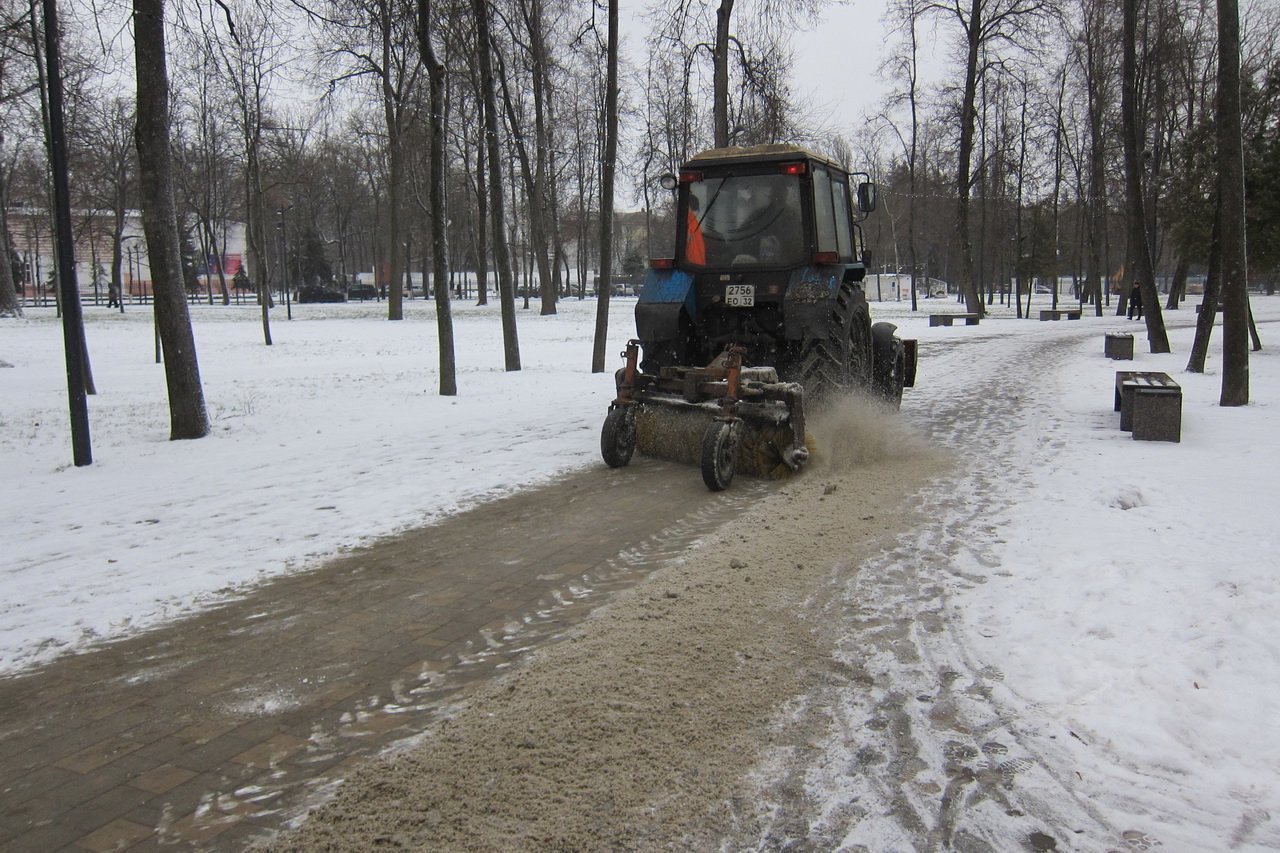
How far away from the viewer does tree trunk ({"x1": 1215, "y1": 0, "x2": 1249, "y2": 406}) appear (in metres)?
11.1

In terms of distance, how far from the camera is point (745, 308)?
30.5 ft

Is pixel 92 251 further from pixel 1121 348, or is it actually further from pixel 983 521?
pixel 983 521

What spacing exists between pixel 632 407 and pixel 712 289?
158cm

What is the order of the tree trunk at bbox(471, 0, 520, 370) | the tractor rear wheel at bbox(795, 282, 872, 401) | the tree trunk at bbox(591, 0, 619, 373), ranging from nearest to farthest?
the tractor rear wheel at bbox(795, 282, 872, 401) → the tree trunk at bbox(471, 0, 520, 370) → the tree trunk at bbox(591, 0, 619, 373)

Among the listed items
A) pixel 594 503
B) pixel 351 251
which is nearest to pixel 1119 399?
pixel 594 503

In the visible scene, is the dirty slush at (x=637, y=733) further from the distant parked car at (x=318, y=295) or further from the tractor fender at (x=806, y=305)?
the distant parked car at (x=318, y=295)

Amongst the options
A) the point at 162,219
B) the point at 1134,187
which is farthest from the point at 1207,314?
the point at 162,219

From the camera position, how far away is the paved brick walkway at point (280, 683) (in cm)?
331

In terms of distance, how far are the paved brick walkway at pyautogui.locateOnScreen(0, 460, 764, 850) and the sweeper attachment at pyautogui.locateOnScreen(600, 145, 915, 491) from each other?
173cm

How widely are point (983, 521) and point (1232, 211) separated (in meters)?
7.14

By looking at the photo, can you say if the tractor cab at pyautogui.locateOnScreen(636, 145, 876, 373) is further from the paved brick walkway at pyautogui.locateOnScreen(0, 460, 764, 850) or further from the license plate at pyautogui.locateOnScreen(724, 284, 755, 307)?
the paved brick walkway at pyautogui.locateOnScreen(0, 460, 764, 850)

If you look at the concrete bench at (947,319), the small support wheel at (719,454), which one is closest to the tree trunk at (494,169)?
the small support wheel at (719,454)

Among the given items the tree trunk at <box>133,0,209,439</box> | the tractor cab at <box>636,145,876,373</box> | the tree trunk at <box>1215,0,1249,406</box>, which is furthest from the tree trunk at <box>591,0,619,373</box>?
the tree trunk at <box>1215,0,1249,406</box>

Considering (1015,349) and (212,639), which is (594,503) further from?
(1015,349)
